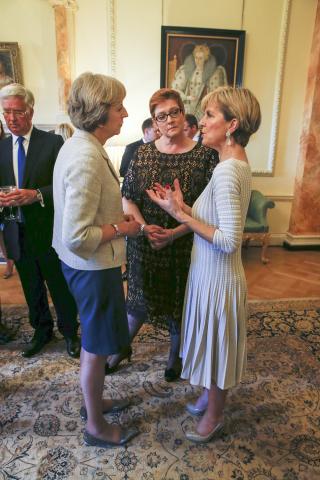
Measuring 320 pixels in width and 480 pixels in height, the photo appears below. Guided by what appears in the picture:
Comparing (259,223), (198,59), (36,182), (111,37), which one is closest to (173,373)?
(36,182)

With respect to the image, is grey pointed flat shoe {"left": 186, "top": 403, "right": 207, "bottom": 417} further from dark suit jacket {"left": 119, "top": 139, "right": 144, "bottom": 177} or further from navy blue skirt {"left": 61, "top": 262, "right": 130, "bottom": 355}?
dark suit jacket {"left": 119, "top": 139, "right": 144, "bottom": 177}

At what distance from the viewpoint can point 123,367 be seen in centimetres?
222

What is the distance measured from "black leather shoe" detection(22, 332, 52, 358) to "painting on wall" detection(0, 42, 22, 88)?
3.28m

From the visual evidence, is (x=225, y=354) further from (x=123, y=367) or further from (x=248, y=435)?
(x=123, y=367)

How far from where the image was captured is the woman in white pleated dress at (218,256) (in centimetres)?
129

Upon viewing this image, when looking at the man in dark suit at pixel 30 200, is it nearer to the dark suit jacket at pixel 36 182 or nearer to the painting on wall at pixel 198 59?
the dark suit jacket at pixel 36 182

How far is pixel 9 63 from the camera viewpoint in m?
4.08

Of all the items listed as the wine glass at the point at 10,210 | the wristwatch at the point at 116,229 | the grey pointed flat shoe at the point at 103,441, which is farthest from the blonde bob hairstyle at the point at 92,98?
the grey pointed flat shoe at the point at 103,441

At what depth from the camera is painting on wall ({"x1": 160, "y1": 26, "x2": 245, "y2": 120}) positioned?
4.14 m

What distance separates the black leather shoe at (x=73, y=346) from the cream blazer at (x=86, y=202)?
118cm

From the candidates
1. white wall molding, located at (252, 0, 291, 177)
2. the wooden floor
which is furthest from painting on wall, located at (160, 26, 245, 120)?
the wooden floor

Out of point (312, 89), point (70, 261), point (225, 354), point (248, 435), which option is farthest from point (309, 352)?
point (312, 89)

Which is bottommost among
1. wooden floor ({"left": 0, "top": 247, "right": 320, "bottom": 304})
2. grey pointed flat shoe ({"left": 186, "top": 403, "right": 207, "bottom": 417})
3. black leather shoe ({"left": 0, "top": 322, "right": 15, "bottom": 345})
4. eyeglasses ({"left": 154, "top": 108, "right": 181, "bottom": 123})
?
wooden floor ({"left": 0, "top": 247, "right": 320, "bottom": 304})

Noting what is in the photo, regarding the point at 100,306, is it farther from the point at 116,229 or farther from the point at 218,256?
the point at 218,256
